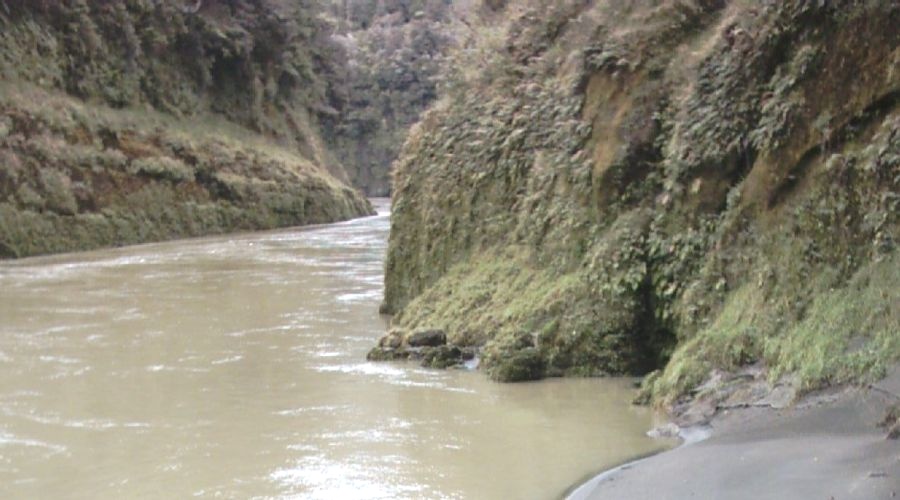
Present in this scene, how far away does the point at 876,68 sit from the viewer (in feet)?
24.3

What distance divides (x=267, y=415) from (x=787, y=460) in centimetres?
414

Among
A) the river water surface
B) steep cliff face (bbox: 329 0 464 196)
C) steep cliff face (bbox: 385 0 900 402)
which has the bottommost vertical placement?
the river water surface

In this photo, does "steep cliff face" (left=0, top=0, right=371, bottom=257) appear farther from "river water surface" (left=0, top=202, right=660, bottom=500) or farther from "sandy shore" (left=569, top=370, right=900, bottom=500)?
"sandy shore" (left=569, top=370, right=900, bottom=500)

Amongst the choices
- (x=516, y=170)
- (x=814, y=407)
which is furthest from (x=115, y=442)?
(x=516, y=170)

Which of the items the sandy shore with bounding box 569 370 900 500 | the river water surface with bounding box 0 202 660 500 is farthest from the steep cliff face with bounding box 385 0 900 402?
the river water surface with bounding box 0 202 660 500

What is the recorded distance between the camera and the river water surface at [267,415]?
636cm

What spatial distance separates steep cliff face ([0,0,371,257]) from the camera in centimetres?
2592

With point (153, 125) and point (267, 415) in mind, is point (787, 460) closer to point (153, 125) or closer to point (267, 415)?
point (267, 415)

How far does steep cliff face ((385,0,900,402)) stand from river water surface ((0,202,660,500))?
0.78m

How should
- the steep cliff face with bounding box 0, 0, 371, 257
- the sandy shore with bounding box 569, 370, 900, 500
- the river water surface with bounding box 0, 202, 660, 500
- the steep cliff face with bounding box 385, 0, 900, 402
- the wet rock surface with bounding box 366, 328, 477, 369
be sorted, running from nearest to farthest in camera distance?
the sandy shore with bounding box 569, 370, 900, 500
the river water surface with bounding box 0, 202, 660, 500
the steep cliff face with bounding box 385, 0, 900, 402
the wet rock surface with bounding box 366, 328, 477, 369
the steep cliff face with bounding box 0, 0, 371, 257

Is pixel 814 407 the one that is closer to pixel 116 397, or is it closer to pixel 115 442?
pixel 115 442

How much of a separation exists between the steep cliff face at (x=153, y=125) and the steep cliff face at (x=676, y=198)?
1605cm

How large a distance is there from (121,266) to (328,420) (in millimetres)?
14558

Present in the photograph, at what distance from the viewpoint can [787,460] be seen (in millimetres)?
5527
